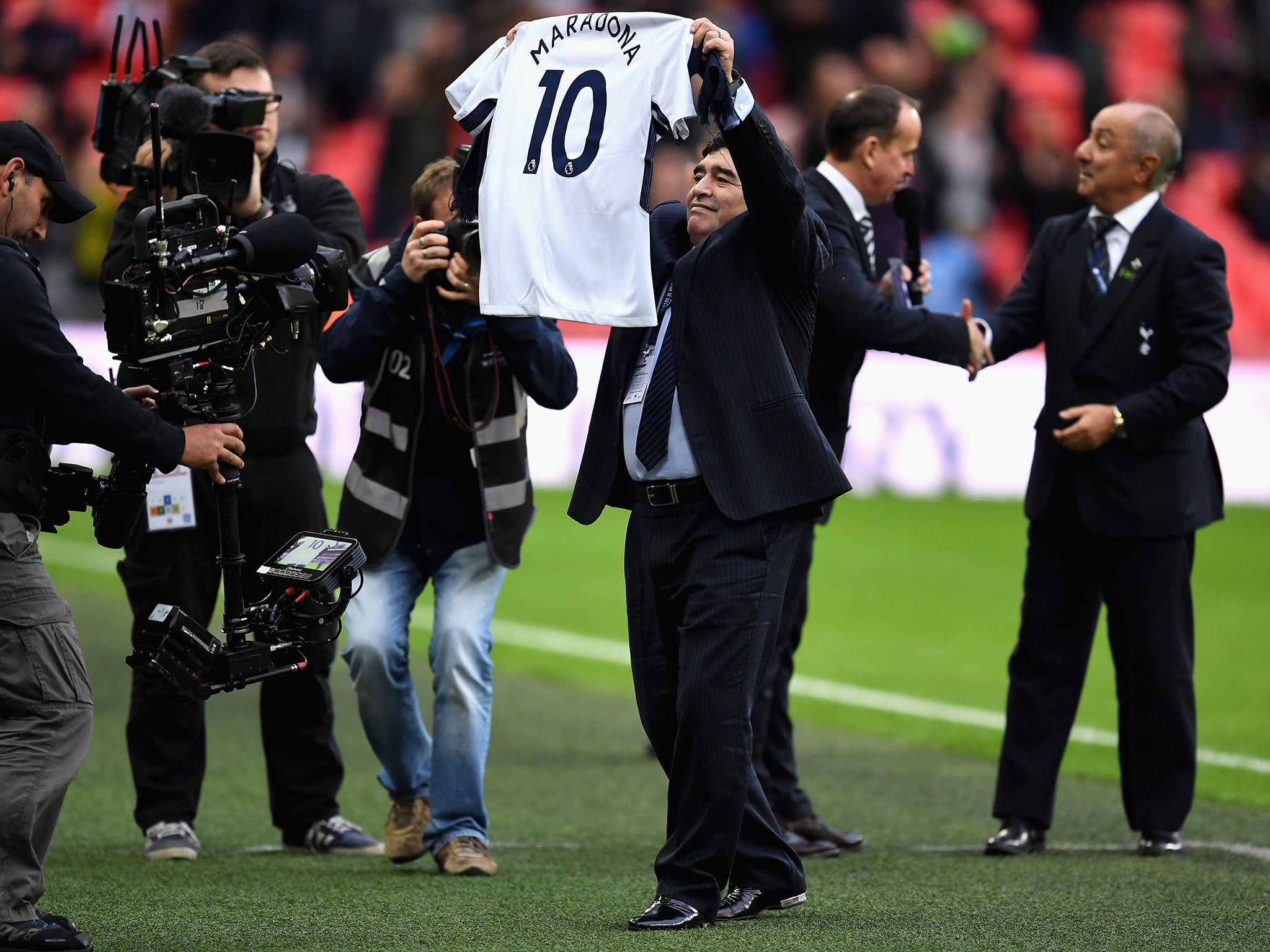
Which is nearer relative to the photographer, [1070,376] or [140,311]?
[140,311]

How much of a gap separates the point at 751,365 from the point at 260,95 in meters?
1.90

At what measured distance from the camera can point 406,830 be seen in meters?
5.52

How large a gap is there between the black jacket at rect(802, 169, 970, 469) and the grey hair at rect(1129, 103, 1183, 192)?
86 centimetres

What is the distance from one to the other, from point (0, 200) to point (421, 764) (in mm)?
2170

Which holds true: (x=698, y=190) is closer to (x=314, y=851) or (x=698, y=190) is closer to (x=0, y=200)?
(x=0, y=200)

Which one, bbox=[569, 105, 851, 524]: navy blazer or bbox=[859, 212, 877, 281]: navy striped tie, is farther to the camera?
bbox=[859, 212, 877, 281]: navy striped tie

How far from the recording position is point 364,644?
17.8 ft

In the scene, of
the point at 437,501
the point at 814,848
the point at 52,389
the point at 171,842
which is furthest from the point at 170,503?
the point at 814,848

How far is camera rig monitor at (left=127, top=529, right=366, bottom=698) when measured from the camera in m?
4.55

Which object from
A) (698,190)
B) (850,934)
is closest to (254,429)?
(698,190)

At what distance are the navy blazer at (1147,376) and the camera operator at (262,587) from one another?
2512mm

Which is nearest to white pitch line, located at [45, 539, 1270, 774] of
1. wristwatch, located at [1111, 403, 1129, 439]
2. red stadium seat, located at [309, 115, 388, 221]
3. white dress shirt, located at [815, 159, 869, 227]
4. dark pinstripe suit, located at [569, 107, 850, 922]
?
wristwatch, located at [1111, 403, 1129, 439]

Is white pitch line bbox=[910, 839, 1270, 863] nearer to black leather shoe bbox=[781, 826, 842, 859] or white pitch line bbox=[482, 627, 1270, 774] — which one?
black leather shoe bbox=[781, 826, 842, 859]

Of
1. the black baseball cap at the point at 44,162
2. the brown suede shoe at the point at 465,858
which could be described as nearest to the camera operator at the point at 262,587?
the brown suede shoe at the point at 465,858
